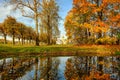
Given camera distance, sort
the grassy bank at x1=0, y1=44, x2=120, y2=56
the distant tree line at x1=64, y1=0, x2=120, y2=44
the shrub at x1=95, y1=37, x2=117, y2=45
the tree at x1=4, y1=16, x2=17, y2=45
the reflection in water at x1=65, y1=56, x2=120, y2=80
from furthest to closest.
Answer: the tree at x1=4, y1=16, x2=17, y2=45 < the distant tree line at x1=64, y1=0, x2=120, y2=44 < the shrub at x1=95, y1=37, x2=117, y2=45 < the grassy bank at x1=0, y1=44, x2=120, y2=56 < the reflection in water at x1=65, y1=56, x2=120, y2=80

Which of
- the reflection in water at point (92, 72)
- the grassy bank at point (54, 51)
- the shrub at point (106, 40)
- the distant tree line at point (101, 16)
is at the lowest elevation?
the reflection in water at point (92, 72)

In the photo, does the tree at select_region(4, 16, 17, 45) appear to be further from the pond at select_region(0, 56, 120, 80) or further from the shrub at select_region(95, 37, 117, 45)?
the pond at select_region(0, 56, 120, 80)

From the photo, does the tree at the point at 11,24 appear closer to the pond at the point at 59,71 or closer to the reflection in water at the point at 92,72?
the pond at the point at 59,71

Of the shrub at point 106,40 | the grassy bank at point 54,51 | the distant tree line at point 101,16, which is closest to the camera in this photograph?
the grassy bank at point 54,51

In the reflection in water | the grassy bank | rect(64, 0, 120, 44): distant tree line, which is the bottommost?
the reflection in water

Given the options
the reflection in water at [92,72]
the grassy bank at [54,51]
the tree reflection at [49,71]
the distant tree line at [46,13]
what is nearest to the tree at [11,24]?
the distant tree line at [46,13]

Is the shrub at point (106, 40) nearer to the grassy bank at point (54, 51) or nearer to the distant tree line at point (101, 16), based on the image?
the distant tree line at point (101, 16)

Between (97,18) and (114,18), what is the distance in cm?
367

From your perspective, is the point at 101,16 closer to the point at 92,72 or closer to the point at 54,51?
the point at 54,51

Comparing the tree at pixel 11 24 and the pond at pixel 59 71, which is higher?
the tree at pixel 11 24

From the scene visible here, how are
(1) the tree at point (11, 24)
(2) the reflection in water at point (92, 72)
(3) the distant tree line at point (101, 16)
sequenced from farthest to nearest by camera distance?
(1) the tree at point (11, 24) → (3) the distant tree line at point (101, 16) → (2) the reflection in water at point (92, 72)

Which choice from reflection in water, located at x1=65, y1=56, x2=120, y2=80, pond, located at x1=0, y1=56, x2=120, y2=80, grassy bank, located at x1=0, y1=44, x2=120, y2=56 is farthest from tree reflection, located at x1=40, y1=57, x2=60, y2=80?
grassy bank, located at x1=0, y1=44, x2=120, y2=56

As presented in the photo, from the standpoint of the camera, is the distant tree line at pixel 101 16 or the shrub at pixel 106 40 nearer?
the shrub at pixel 106 40

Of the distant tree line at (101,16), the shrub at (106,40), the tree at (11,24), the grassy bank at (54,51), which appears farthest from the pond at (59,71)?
the tree at (11,24)
